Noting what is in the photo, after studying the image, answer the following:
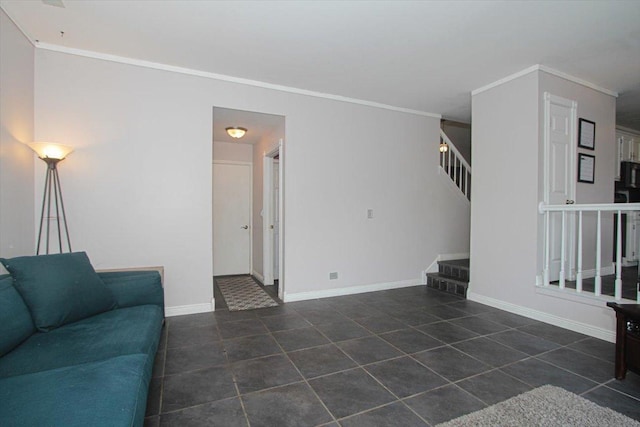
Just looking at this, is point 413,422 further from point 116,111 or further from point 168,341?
point 116,111

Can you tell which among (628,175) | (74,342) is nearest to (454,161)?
(628,175)

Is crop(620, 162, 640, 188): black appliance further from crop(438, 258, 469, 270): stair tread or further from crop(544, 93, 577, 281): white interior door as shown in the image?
crop(438, 258, 469, 270): stair tread

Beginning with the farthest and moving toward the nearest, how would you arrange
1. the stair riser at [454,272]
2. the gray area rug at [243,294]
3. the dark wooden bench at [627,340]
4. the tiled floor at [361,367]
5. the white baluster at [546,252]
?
1. the stair riser at [454,272]
2. the gray area rug at [243,294]
3. the white baluster at [546,252]
4. the dark wooden bench at [627,340]
5. the tiled floor at [361,367]

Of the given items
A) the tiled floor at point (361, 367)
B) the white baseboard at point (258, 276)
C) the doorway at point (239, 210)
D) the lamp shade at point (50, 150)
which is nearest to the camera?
the tiled floor at point (361, 367)

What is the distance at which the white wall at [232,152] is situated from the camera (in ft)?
18.7

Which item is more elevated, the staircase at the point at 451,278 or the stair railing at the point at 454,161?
the stair railing at the point at 454,161

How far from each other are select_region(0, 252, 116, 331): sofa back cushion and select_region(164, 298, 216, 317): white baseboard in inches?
47.2

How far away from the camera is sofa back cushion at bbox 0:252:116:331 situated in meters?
2.01

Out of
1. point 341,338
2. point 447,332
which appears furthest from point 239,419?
point 447,332

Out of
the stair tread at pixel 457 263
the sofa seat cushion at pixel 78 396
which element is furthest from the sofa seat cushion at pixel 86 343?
the stair tread at pixel 457 263

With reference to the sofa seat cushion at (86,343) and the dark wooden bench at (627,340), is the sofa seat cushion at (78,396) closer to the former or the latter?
the sofa seat cushion at (86,343)

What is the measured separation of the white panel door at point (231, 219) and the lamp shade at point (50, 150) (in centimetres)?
283

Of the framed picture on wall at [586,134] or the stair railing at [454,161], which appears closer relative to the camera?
the framed picture on wall at [586,134]

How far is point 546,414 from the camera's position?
1.85 metres
